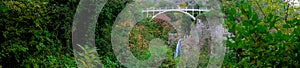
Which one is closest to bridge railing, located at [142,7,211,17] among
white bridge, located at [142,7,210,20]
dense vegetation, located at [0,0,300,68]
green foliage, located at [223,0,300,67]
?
white bridge, located at [142,7,210,20]

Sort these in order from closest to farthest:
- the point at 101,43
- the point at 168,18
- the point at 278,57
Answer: the point at 278,57
the point at 101,43
the point at 168,18

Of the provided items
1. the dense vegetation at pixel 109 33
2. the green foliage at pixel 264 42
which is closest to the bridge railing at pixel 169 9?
the dense vegetation at pixel 109 33

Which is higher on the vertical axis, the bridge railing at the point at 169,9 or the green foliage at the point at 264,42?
the green foliage at the point at 264,42

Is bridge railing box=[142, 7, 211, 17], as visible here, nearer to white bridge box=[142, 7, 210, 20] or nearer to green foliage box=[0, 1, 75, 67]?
white bridge box=[142, 7, 210, 20]

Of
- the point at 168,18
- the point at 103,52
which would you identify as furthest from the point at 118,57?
the point at 168,18

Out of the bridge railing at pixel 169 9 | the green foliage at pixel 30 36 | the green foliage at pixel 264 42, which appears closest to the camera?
the green foliage at pixel 264 42

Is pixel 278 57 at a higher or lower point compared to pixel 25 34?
higher

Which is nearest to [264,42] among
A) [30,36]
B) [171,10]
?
[30,36]

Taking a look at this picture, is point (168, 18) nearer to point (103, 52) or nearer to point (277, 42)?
point (103, 52)

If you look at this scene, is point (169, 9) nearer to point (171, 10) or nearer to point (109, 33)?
point (171, 10)

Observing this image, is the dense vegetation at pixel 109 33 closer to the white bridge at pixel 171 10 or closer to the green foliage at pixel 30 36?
the green foliage at pixel 30 36
